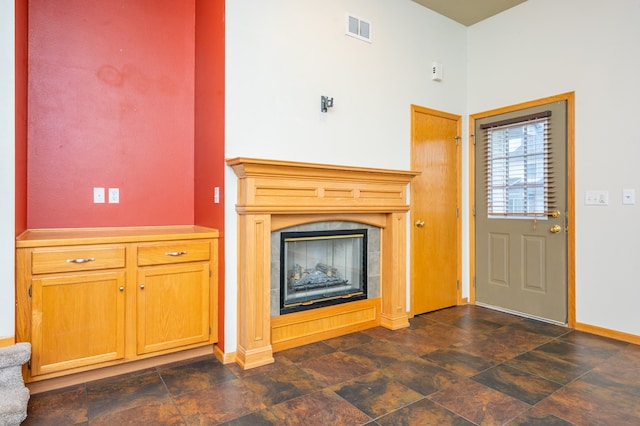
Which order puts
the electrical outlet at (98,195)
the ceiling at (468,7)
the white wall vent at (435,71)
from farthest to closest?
1. the white wall vent at (435,71)
2. the ceiling at (468,7)
3. the electrical outlet at (98,195)

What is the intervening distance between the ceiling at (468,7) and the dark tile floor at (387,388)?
3300 mm

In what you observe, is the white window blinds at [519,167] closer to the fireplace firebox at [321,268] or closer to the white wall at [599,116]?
the white wall at [599,116]

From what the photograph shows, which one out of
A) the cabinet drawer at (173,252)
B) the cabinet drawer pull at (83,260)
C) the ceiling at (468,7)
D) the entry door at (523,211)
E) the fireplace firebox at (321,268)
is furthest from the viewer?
the ceiling at (468,7)

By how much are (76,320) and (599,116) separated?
4.36 meters

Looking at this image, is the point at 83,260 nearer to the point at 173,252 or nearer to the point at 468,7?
the point at 173,252

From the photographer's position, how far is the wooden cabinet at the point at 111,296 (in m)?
2.24

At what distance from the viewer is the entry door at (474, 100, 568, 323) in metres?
3.64

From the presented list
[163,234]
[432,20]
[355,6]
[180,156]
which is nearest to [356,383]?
[163,234]

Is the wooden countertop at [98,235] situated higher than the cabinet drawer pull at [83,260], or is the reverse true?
the wooden countertop at [98,235]

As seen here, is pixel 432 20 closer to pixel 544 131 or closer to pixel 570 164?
pixel 544 131

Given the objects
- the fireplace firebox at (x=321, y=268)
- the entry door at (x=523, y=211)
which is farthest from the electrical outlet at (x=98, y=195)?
the entry door at (x=523, y=211)

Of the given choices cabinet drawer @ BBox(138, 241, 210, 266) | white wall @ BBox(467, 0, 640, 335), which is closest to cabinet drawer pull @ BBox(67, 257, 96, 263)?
cabinet drawer @ BBox(138, 241, 210, 266)

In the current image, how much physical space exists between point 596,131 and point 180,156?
12.0 ft

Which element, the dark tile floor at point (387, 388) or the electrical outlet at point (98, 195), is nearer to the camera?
the dark tile floor at point (387, 388)
